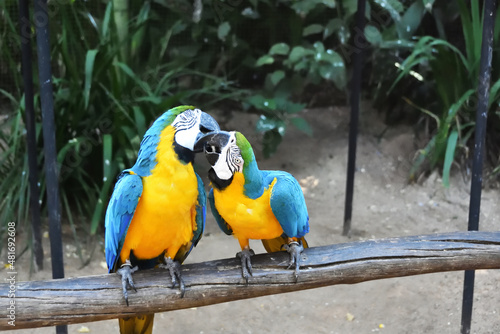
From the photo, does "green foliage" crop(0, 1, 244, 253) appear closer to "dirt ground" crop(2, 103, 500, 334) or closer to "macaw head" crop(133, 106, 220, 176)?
"dirt ground" crop(2, 103, 500, 334)

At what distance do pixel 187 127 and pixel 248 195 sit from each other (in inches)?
8.1

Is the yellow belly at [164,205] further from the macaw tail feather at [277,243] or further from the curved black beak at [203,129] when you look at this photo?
the macaw tail feather at [277,243]

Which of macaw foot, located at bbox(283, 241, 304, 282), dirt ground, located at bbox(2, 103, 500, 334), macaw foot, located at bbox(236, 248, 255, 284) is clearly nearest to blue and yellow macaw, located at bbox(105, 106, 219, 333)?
macaw foot, located at bbox(236, 248, 255, 284)

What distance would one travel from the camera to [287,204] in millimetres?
1295

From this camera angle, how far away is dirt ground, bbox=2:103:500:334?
2.15m

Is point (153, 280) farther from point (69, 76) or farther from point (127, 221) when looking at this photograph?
point (69, 76)

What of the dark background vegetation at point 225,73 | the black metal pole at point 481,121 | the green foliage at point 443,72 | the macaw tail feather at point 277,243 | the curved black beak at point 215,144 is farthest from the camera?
the green foliage at point 443,72

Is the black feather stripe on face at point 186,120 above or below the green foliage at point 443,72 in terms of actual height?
below

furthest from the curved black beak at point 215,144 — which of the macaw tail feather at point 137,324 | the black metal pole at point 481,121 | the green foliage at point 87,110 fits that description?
the green foliage at point 87,110

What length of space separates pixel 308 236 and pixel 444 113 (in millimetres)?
959

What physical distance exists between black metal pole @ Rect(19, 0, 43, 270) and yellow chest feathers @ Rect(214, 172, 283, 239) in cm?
116

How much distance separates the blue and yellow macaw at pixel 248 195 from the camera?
1.22 metres

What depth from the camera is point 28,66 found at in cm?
218

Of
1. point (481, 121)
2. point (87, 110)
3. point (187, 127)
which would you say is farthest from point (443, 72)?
point (187, 127)
